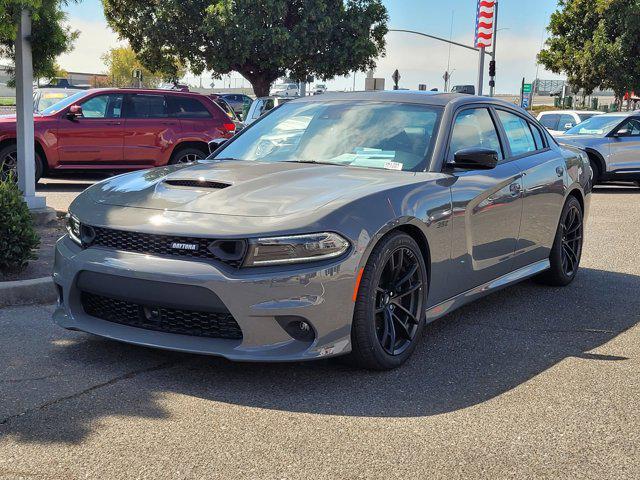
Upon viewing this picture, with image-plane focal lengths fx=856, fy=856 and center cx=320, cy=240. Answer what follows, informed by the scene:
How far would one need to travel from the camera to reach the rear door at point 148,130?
14438 mm

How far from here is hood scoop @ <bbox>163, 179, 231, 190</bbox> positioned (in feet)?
15.5

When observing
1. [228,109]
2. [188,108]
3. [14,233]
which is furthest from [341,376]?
[228,109]

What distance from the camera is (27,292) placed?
5988 millimetres

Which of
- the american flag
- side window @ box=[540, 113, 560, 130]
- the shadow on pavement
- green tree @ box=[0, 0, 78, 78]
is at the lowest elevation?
the shadow on pavement

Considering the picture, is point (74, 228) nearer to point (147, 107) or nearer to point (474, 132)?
point (474, 132)

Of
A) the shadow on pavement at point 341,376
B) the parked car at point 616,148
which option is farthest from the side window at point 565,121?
the shadow on pavement at point 341,376

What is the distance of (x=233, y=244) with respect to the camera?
415cm

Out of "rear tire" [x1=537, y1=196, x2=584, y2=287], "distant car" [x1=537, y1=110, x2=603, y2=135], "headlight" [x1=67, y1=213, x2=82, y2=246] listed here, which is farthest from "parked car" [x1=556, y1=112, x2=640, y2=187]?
"headlight" [x1=67, y1=213, x2=82, y2=246]

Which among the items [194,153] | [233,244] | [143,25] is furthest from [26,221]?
[143,25]

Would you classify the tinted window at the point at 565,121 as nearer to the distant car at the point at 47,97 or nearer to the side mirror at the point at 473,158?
the distant car at the point at 47,97

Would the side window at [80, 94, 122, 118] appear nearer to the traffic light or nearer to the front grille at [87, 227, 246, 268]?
the front grille at [87, 227, 246, 268]

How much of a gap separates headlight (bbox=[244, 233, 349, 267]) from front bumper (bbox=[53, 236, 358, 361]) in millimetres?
43

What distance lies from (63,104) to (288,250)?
1108cm

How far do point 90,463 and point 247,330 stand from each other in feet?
3.44
